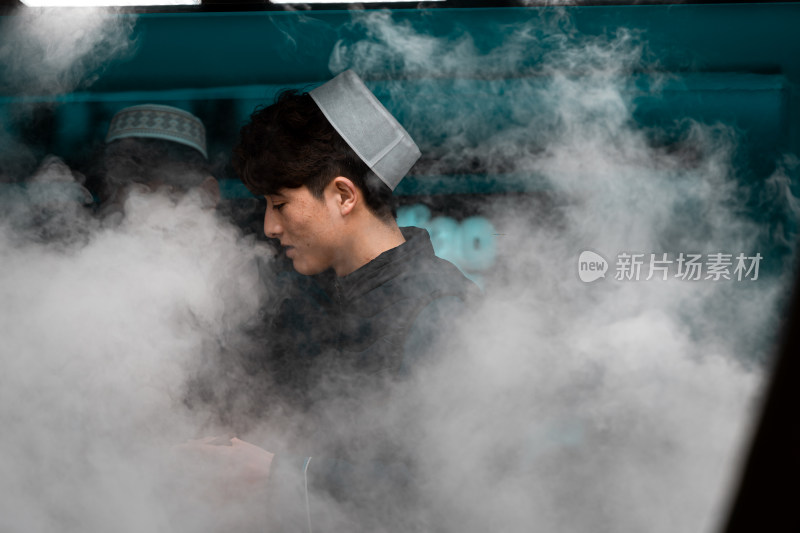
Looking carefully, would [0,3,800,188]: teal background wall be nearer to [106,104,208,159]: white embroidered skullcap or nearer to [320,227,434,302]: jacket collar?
[106,104,208,159]: white embroidered skullcap

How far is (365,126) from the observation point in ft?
4.34

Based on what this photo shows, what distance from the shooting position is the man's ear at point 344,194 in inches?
50.1

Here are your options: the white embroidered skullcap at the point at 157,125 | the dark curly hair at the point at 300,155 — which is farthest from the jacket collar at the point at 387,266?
the white embroidered skullcap at the point at 157,125

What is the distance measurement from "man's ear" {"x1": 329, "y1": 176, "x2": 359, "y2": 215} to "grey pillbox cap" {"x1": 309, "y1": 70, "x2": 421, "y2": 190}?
0.24ft

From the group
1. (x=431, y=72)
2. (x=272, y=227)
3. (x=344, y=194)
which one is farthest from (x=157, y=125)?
(x=431, y=72)

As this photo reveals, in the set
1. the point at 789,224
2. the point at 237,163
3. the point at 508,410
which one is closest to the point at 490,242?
the point at 508,410

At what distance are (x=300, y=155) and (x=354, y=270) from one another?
0.99 ft

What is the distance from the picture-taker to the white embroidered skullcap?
1.62 meters

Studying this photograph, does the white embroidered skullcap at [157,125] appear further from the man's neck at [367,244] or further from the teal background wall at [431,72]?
the man's neck at [367,244]

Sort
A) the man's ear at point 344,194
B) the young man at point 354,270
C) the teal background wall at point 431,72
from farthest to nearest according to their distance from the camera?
the teal background wall at point 431,72 < the man's ear at point 344,194 < the young man at point 354,270

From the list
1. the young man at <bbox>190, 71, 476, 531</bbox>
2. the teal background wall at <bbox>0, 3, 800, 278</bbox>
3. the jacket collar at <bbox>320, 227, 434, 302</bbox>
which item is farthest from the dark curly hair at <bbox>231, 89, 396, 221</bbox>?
the teal background wall at <bbox>0, 3, 800, 278</bbox>

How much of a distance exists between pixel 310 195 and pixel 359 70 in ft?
1.80

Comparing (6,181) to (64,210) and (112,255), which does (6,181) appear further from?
(112,255)

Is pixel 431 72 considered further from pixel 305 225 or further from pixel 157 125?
pixel 157 125
